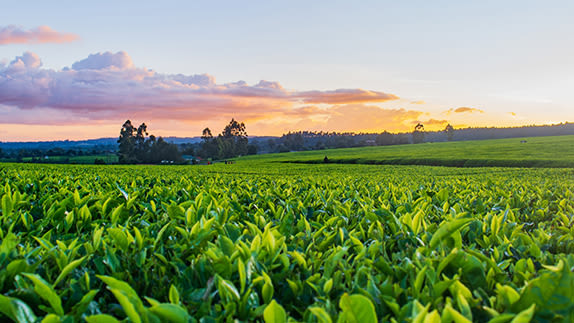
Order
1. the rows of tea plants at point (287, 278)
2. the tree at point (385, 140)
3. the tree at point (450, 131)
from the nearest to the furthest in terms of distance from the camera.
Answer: the rows of tea plants at point (287, 278) < the tree at point (385, 140) < the tree at point (450, 131)

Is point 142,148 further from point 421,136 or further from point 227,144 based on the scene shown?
point 421,136

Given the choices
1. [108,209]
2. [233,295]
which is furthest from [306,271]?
[108,209]

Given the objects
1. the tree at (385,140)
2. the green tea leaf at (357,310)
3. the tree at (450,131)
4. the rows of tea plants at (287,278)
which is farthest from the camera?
the tree at (450,131)

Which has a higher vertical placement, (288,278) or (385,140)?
(385,140)

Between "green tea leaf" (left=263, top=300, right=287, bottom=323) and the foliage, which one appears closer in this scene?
"green tea leaf" (left=263, top=300, right=287, bottom=323)

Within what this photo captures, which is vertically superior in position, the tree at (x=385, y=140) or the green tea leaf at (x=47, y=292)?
Answer: the tree at (x=385, y=140)

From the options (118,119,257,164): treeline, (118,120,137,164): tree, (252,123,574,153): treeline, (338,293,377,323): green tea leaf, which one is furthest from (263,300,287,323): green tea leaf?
(252,123,574,153): treeline

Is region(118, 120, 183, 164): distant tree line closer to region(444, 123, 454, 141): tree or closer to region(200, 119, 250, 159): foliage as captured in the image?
region(200, 119, 250, 159): foliage

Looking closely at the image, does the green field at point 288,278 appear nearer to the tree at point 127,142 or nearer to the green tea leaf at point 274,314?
the green tea leaf at point 274,314

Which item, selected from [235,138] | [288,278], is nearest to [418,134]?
[235,138]

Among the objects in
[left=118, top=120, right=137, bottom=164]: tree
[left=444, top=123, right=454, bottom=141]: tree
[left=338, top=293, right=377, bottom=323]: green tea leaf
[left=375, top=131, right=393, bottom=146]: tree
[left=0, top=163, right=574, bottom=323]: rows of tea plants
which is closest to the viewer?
[left=338, top=293, right=377, bottom=323]: green tea leaf

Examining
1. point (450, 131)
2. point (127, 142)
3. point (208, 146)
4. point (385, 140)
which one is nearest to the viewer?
point (127, 142)

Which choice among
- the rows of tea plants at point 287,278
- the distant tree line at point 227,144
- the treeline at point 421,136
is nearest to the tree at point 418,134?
the treeline at point 421,136

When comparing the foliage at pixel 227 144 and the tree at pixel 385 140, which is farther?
the tree at pixel 385 140
